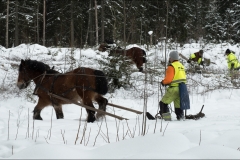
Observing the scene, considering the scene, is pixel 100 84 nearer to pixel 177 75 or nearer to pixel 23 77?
pixel 177 75

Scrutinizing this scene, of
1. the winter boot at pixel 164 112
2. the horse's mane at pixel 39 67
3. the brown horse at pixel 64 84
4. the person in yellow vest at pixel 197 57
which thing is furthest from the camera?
the person in yellow vest at pixel 197 57

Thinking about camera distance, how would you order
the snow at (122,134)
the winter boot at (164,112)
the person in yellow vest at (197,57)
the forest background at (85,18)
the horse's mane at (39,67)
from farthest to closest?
the forest background at (85,18)
the person in yellow vest at (197,57)
the horse's mane at (39,67)
the winter boot at (164,112)
the snow at (122,134)

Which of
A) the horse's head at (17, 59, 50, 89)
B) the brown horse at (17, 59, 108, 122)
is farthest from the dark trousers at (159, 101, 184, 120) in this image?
the horse's head at (17, 59, 50, 89)

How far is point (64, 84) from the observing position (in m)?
6.32

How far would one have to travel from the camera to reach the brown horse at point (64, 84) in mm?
6184

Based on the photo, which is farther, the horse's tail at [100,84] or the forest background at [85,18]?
the forest background at [85,18]

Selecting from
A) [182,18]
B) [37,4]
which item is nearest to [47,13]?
[37,4]

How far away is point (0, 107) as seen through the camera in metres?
7.36

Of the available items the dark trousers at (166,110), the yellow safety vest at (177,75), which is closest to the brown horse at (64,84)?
the dark trousers at (166,110)

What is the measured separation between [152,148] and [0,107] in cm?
613

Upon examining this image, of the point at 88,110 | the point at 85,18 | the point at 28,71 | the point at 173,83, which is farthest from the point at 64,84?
the point at 85,18

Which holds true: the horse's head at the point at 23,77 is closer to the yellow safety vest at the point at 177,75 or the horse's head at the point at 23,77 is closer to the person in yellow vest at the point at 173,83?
the person in yellow vest at the point at 173,83

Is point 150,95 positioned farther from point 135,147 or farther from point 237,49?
point 237,49

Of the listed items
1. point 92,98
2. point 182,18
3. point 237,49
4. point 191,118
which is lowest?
point 191,118
